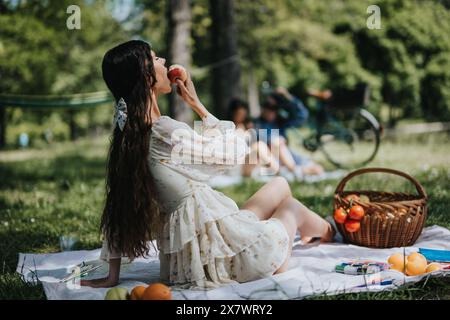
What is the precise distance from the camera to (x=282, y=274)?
2662 millimetres

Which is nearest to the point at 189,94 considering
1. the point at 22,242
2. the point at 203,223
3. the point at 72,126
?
the point at 203,223

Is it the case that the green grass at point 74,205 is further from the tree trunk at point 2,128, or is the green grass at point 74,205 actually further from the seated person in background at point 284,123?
the tree trunk at point 2,128

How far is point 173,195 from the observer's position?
2523 millimetres

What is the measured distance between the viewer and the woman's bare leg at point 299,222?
2.77m

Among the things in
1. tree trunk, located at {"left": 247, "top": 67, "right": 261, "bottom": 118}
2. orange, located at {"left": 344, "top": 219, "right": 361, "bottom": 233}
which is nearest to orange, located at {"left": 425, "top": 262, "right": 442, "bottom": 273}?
orange, located at {"left": 344, "top": 219, "right": 361, "bottom": 233}

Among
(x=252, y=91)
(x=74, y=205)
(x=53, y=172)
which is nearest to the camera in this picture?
(x=74, y=205)

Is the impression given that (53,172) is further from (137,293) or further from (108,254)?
(137,293)

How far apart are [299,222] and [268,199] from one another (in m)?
0.27

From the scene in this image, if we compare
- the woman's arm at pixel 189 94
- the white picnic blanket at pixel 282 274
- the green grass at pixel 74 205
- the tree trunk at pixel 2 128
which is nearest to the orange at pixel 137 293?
the white picnic blanket at pixel 282 274

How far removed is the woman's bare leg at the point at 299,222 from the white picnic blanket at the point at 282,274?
0.27 ft

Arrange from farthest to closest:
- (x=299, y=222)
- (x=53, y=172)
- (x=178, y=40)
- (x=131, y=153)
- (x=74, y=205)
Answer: (x=53, y=172)
(x=178, y=40)
(x=74, y=205)
(x=299, y=222)
(x=131, y=153)

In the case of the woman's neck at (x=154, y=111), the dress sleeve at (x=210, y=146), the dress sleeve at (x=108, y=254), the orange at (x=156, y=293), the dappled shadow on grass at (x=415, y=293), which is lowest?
the dappled shadow on grass at (x=415, y=293)
